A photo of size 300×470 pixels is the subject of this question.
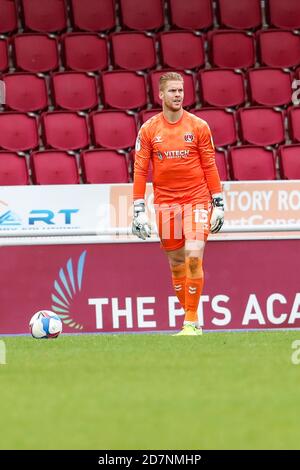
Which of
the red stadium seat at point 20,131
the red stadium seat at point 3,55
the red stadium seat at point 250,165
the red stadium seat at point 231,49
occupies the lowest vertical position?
the red stadium seat at point 250,165

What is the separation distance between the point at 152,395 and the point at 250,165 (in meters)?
8.67

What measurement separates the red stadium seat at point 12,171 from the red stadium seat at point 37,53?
2343 mm

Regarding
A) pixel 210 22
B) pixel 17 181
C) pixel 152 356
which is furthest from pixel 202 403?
pixel 210 22

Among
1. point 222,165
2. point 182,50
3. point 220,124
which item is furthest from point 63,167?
point 182,50

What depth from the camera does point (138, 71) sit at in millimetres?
15898

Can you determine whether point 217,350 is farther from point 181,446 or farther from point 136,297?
point 181,446

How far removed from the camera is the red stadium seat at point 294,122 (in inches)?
595

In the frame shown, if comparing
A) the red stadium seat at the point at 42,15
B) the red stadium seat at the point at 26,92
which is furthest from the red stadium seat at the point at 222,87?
the red stadium seat at the point at 42,15

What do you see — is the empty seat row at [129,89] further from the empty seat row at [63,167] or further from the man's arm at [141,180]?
the man's arm at [141,180]

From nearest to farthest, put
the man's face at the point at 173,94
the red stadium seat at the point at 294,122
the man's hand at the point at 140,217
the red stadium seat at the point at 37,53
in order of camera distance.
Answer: the man's face at the point at 173,94 → the man's hand at the point at 140,217 → the red stadium seat at the point at 294,122 → the red stadium seat at the point at 37,53

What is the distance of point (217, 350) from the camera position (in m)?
8.10

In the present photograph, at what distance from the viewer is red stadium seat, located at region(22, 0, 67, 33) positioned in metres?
16.4

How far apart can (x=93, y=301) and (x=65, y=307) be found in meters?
0.25

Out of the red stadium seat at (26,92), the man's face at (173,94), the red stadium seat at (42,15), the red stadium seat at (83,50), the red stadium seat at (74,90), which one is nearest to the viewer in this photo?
the man's face at (173,94)
